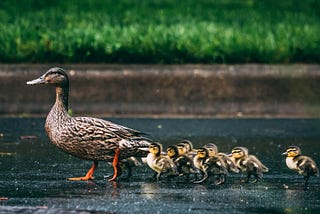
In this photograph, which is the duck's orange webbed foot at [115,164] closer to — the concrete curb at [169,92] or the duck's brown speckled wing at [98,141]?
the duck's brown speckled wing at [98,141]

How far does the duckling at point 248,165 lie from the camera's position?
35.1ft

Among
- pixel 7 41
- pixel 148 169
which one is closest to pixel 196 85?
pixel 7 41

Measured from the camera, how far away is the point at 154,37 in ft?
53.2

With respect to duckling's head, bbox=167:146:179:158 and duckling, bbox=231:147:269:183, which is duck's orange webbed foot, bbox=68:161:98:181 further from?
duckling, bbox=231:147:269:183

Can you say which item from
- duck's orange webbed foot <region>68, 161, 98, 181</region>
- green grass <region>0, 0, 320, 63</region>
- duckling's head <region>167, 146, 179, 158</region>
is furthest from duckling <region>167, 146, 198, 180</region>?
green grass <region>0, 0, 320, 63</region>

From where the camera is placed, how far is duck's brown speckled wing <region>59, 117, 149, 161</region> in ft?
35.9

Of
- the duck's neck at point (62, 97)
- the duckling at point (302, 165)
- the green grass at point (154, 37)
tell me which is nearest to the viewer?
the duckling at point (302, 165)

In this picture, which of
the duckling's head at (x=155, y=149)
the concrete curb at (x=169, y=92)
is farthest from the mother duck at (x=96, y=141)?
the concrete curb at (x=169, y=92)

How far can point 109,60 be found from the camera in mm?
15914

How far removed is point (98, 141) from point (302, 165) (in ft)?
5.85

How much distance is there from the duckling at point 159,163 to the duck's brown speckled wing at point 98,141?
0.19 metres

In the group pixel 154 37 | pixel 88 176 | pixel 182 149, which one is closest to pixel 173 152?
pixel 182 149

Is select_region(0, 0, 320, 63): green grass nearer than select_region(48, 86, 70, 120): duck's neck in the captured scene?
No

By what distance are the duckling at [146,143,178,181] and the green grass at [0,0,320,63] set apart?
16.9 ft
